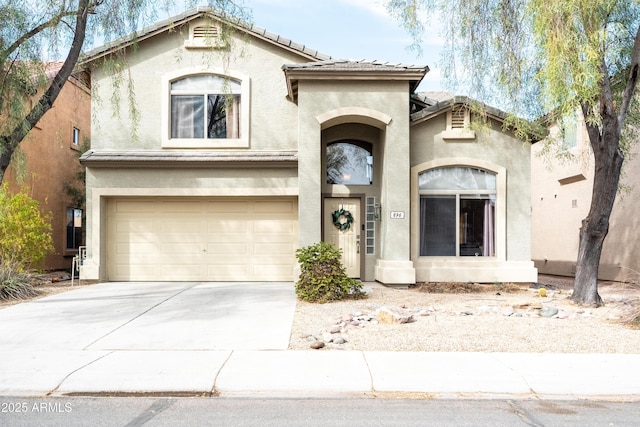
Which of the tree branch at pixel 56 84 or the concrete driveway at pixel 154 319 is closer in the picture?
the concrete driveway at pixel 154 319

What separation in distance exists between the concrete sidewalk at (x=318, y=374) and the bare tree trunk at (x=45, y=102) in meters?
4.47

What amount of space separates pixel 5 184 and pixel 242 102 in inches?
267

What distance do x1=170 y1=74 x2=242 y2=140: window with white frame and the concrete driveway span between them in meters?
4.36

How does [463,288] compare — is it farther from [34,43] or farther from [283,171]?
[34,43]

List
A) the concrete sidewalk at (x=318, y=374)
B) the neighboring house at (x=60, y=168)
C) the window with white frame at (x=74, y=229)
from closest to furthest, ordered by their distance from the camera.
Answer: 1. the concrete sidewalk at (x=318, y=374)
2. the neighboring house at (x=60, y=168)
3. the window with white frame at (x=74, y=229)

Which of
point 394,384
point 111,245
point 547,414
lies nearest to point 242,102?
point 111,245

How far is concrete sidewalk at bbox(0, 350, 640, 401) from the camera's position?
5.36 metres

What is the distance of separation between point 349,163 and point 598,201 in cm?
638

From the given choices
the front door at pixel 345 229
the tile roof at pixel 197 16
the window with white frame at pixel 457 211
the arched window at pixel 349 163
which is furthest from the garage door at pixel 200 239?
the tile roof at pixel 197 16

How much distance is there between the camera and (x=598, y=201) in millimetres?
10016

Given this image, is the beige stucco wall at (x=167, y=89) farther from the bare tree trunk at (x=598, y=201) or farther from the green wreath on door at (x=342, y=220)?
the bare tree trunk at (x=598, y=201)

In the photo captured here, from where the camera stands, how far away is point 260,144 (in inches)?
550

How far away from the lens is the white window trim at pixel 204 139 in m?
13.8

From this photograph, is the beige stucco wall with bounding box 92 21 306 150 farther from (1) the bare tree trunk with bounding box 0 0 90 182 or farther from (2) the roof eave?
(1) the bare tree trunk with bounding box 0 0 90 182
